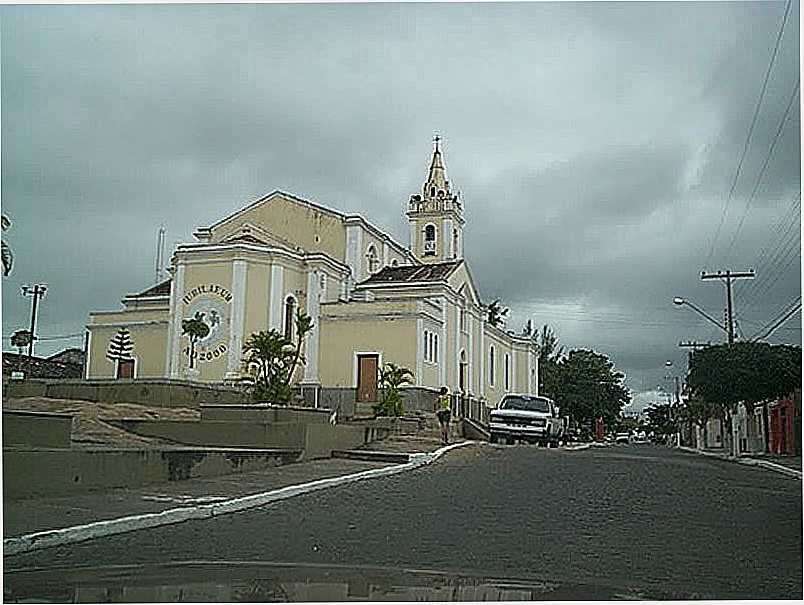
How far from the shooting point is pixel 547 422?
33.7 m

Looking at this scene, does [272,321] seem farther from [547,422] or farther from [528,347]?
[528,347]

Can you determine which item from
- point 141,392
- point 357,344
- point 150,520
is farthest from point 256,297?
point 150,520

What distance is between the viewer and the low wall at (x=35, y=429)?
10.1 metres

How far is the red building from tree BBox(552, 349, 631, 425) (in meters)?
38.9

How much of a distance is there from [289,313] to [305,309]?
681 mm

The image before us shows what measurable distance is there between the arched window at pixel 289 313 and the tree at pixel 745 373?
51.4ft

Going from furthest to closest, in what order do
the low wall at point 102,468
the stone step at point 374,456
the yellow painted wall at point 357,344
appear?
the yellow painted wall at point 357,344 < the stone step at point 374,456 < the low wall at point 102,468

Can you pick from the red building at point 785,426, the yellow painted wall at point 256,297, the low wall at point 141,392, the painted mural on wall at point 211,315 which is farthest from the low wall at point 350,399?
the red building at point 785,426

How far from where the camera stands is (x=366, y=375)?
1558 inches

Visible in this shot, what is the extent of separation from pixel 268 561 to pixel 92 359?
124ft

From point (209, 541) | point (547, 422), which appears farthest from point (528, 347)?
point (209, 541)

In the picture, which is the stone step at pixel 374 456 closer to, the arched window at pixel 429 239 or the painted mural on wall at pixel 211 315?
the painted mural on wall at pixel 211 315

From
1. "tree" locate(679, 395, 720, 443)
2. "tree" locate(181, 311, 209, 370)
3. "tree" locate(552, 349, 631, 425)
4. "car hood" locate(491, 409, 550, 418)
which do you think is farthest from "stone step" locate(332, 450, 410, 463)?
"tree" locate(552, 349, 631, 425)

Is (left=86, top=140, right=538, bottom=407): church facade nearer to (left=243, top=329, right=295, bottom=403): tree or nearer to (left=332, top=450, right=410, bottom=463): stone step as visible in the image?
(left=243, top=329, right=295, bottom=403): tree
